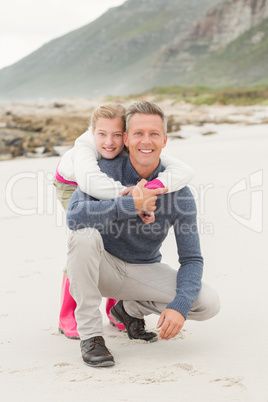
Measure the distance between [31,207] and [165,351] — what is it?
399 centimetres

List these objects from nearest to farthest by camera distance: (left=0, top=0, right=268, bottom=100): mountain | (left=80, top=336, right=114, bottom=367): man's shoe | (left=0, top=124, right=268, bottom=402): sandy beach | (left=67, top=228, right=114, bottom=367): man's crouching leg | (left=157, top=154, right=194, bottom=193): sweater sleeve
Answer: (left=0, top=124, right=268, bottom=402): sandy beach < (left=80, top=336, right=114, bottom=367): man's shoe < (left=67, top=228, right=114, bottom=367): man's crouching leg < (left=157, top=154, right=194, bottom=193): sweater sleeve < (left=0, top=0, right=268, bottom=100): mountain

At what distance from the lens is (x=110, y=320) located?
10.5ft

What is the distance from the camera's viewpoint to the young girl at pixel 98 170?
2803 millimetres

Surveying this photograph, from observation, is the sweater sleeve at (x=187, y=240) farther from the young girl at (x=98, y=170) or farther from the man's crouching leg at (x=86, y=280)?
the man's crouching leg at (x=86, y=280)

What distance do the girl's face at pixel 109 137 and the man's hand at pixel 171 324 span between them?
941 mm

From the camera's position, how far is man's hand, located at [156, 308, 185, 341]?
8.50 ft

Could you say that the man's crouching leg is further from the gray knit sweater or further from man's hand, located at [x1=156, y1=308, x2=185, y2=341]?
man's hand, located at [x1=156, y1=308, x2=185, y2=341]

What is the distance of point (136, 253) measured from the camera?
2.95m

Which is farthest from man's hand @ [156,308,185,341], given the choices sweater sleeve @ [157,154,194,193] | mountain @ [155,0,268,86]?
mountain @ [155,0,268,86]

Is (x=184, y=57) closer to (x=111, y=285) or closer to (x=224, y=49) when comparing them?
(x=224, y=49)

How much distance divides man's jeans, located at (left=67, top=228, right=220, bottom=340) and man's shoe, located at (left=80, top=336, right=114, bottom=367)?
0.10 ft

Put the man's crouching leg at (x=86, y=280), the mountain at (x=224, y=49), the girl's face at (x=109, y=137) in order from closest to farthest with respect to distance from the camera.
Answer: the man's crouching leg at (x=86, y=280) → the girl's face at (x=109, y=137) → the mountain at (x=224, y=49)

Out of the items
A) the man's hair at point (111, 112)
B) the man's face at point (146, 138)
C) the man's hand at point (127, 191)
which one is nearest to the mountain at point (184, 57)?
the man's hair at point (111, 112)

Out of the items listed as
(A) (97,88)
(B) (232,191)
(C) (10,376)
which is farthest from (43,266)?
(A) (97,88)
